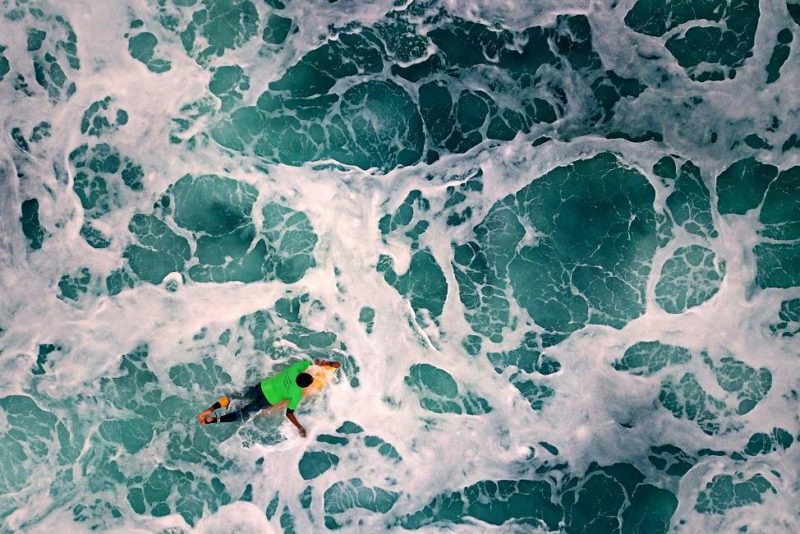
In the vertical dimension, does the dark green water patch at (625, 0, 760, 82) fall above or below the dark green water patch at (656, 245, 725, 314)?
above

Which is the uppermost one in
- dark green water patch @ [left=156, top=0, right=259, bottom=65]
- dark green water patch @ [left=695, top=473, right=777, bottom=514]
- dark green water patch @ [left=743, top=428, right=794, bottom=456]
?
dark green water patch @ [left=156, top=0, right=259, bottom=65]

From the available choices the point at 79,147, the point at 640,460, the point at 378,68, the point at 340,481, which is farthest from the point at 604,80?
the point at 79,147

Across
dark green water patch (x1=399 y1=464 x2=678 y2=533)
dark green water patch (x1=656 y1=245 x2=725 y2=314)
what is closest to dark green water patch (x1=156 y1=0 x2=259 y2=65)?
dark green water patch (x1=656 y1=245 x2=725 y2=314)

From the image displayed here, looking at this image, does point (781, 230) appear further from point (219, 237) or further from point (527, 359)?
point (219, 237)

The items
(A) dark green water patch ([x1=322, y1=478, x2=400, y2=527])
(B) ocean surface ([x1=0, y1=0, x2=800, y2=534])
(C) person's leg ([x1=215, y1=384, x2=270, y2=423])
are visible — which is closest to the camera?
(C) person's leg ([x1=215, y1=384, x2=270, y2=423])

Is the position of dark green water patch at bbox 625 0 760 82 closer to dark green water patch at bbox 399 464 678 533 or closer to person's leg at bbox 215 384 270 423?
dark green water patch at bbox 399 464 678 533

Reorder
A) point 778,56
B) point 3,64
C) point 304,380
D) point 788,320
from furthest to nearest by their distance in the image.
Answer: point 3,64
point 788,320
point 778,56
point 304,380

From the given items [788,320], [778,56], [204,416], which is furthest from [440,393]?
[778,56]

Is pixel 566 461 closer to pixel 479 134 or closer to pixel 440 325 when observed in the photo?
pixel 440 325
